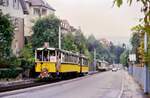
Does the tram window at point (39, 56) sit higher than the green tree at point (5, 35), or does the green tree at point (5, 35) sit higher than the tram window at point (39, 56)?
the green tree at point (5, 35)

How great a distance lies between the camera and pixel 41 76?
45500 millimetres

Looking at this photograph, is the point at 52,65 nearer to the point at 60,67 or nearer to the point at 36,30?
the point at 60,67

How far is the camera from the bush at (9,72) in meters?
44.6

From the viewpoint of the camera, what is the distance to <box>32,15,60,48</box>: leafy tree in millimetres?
82750

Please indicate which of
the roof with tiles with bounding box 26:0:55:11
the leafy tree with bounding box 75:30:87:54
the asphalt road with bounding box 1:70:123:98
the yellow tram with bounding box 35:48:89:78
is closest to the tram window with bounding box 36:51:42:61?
the yellow tram with bounding box 35:48:89:78

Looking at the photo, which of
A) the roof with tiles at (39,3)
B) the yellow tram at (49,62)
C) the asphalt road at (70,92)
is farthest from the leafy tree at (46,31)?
the asphalt road at (70,92)

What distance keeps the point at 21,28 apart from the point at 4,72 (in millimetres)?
29224

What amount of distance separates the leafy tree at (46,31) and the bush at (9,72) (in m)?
33.5

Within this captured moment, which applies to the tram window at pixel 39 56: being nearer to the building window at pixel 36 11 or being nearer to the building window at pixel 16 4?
the building window at pixel 16 4

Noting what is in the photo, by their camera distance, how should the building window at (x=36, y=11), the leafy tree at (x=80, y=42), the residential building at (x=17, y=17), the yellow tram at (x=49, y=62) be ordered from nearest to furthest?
the yellow tram at (x=49, y=62) → the residential building at (x=17, y=17) → the leafy tree at (x=80, y=42) → the building window at (x=36, y=11)

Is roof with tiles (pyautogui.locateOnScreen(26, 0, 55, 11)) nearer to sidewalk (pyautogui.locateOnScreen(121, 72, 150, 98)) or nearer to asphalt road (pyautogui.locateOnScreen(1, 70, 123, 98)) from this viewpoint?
sidewalk (pyautogui.locateOnScreen(121, 72, 150, 98))

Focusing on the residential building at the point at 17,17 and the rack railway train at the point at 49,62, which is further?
the residential building at the point at 17,17

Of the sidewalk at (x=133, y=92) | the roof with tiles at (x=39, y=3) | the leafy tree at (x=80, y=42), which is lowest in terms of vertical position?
the sidewalk at (x=133, y=92)

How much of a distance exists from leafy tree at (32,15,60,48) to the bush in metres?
33.5
